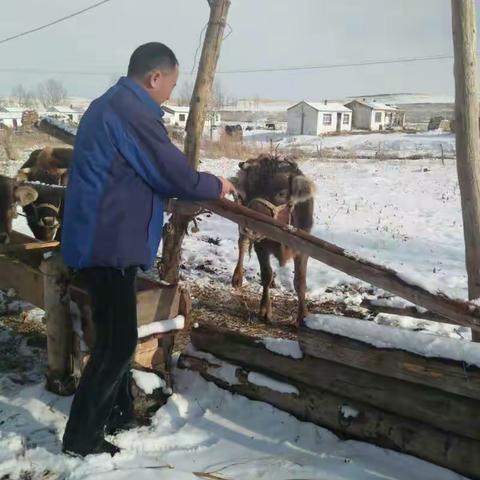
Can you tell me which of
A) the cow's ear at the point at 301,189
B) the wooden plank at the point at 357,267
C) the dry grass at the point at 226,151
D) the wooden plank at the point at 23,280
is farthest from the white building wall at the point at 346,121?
the wooden plank at the point at 357,267

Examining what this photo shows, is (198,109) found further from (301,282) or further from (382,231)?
(382,231)

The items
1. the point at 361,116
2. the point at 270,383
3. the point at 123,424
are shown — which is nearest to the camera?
the point at 123,424

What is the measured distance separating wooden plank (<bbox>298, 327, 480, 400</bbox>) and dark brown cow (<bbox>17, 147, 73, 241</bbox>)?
2739 mm

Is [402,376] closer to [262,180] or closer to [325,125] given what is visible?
[262,180]

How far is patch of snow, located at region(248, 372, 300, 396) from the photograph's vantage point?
329 centimetres

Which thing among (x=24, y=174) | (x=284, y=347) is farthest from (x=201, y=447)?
(x=24, y=174)

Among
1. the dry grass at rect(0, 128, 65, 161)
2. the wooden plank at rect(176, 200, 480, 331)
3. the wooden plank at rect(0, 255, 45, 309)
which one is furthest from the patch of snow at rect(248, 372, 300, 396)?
the dry grass at rect(0, 128, 65, 161)

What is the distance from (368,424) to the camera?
2963 mm

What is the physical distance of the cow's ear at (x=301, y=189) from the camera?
5.53 meters

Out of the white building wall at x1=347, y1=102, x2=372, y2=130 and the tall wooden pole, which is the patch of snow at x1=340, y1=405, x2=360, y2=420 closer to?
the tall wooden pole

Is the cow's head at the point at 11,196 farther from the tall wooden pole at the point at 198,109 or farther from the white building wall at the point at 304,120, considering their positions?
the white building wall at the point at 304,120

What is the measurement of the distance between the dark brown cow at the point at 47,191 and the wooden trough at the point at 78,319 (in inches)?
50.0

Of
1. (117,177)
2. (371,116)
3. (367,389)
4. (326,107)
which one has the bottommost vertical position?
(367,389)

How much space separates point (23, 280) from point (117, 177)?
1.89 m
